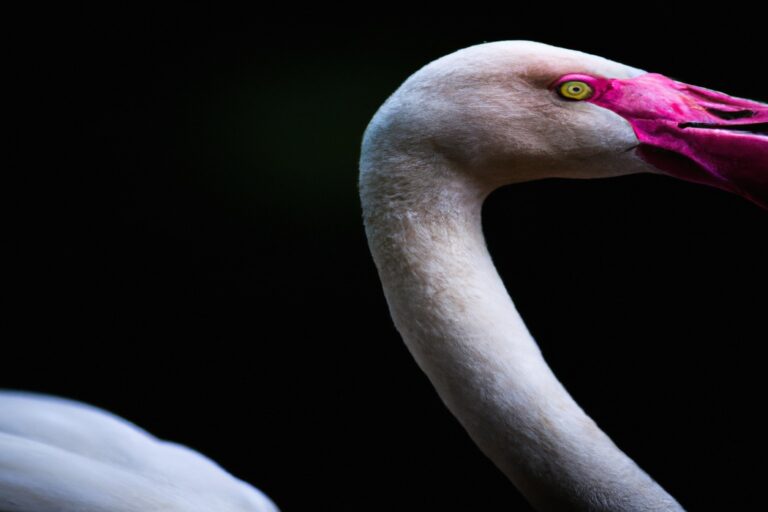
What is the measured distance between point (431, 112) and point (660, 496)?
614 mm

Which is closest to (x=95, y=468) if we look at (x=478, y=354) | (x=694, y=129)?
(x=478, y=354)

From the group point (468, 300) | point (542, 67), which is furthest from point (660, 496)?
point (542, 67)

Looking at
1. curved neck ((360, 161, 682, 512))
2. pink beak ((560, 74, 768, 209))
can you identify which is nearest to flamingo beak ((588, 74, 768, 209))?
pink beak ((560, 74, 768, 209))

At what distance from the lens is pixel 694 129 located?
3.99 ft

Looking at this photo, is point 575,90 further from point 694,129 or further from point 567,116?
point 694,129

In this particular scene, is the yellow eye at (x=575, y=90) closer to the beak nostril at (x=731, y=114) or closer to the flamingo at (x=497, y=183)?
the flamingo at (x=497, y=183)

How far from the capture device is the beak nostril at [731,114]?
1221 millimetres

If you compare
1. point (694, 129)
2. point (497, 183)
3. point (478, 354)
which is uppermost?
point (694, 129)

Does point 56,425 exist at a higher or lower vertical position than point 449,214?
lower

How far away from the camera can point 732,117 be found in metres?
1.23

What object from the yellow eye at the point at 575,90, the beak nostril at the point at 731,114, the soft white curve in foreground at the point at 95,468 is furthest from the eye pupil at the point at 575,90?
the soft white curve in foreground at the point at 95,468

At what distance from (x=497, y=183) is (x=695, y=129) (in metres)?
0.28

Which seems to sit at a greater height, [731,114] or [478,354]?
[731,114]

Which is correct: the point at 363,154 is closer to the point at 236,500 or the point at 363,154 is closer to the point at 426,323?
the point at 426,323
